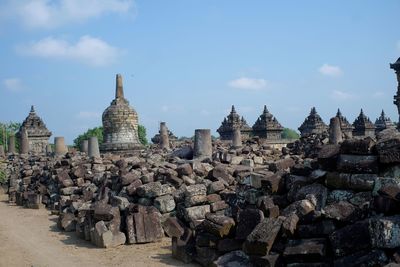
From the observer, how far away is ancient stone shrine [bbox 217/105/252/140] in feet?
A: 125

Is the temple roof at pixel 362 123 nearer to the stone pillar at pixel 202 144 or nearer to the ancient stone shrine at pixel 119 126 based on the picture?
the ancient stone shrine at pixel 119 126

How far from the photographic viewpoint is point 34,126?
3825 cm

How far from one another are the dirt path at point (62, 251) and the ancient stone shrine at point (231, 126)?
93.3 feet

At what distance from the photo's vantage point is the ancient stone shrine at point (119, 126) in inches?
850

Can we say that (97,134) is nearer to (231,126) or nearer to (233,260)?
(231,126)

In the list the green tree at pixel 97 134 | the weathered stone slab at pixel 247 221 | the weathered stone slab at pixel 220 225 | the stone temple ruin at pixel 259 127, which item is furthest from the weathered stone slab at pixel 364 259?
the green tree at pixel 97 134

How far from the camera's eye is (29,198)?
579 inches

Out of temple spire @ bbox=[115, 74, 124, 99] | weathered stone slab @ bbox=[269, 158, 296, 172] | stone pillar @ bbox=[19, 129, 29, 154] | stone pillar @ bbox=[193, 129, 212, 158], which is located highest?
temple spire @ bbox=[115, 74, 124, 99]

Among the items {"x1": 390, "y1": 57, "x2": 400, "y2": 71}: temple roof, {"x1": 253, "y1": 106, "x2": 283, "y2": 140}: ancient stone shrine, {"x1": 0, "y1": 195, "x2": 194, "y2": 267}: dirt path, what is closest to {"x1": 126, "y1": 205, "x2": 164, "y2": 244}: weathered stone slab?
{"x1": 0, "y1": 195, "x2": 194, "y2": 267}: dirt path

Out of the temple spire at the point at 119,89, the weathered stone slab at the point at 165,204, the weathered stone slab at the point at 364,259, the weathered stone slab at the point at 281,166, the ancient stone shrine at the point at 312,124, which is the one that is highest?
the temple spire at the point at 119,89

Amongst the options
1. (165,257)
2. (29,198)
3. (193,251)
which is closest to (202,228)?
(193,251)

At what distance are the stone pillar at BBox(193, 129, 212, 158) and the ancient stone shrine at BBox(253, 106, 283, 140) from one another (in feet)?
68.2

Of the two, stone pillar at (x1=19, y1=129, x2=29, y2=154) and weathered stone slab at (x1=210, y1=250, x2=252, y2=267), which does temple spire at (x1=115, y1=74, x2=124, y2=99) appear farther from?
weathered stone slab at (x1=210, y1=250, x2=252, y2=267)

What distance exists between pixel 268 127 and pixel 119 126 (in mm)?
16865
